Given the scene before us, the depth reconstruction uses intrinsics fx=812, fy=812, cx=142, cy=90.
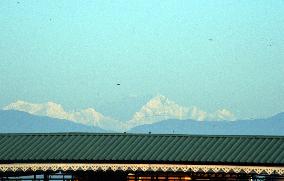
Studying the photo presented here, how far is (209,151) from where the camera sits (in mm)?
43125

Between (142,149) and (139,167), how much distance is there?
5.41 ft

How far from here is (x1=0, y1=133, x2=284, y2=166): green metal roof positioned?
42.2 meters

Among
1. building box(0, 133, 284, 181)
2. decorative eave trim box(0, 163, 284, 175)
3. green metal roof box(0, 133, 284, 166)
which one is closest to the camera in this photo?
decorative eave trim box(0, 163, 284, 175)

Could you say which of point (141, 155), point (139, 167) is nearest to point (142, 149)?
point (141, 155)

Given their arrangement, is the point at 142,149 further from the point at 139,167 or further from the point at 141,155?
the point at 139,167

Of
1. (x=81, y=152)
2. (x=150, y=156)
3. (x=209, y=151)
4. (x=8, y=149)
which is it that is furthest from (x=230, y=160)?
(x=8, y=149)

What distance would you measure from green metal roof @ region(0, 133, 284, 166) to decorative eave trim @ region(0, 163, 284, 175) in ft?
0.72

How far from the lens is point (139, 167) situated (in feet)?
140

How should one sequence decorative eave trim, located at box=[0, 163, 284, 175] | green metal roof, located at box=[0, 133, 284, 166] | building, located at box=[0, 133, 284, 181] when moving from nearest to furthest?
decorative eave trim, located at box=[0, 163, 284, 175] → building, located at box=[0, 133, 284, 181] → green metal roof, located at box=[0, 133, 284, 166]

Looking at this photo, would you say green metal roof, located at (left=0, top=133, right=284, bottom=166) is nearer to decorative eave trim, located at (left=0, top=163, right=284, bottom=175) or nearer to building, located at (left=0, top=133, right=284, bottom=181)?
building, located at (left=0, top=133, right=284, bottom=181)

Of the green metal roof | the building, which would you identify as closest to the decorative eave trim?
the building

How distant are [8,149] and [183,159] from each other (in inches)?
402

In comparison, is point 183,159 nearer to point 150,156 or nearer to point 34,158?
point 150,156

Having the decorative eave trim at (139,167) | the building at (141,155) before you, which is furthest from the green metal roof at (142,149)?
the decorative eave trim at (139,167)
